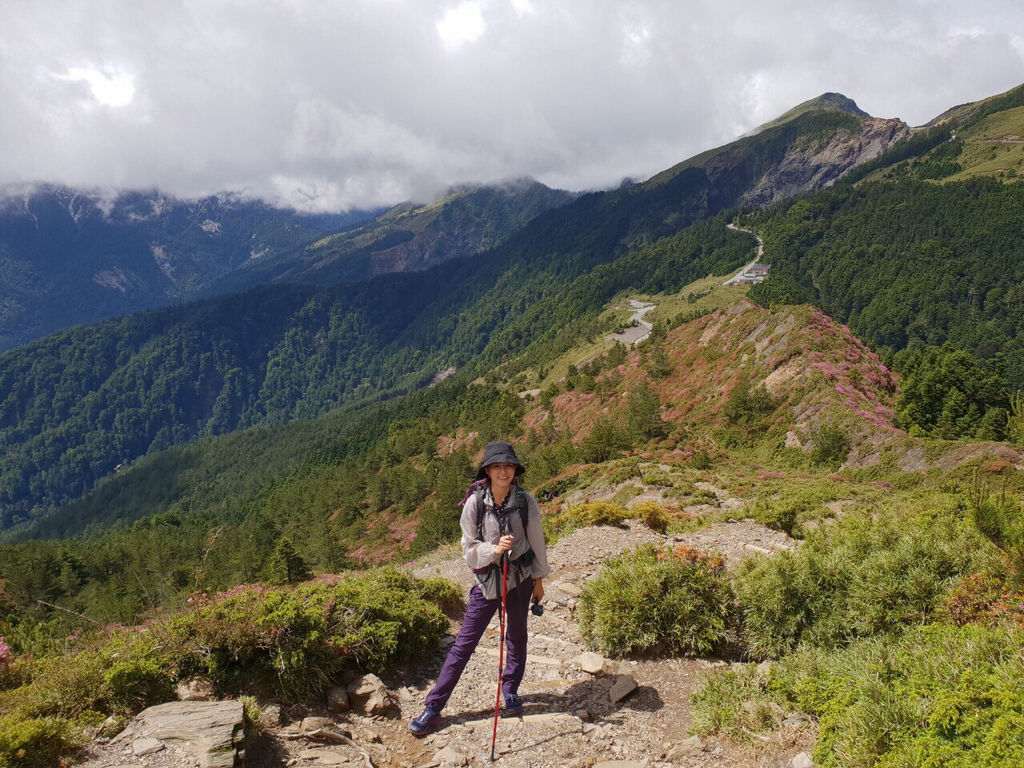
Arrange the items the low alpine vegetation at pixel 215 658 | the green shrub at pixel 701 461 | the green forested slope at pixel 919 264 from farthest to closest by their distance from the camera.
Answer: the green forested slope at pixel 919 264, the green shrub at pixel 701 461, the low alpine vegetation at pixel 215 658

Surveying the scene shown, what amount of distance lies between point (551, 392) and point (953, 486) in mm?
72964

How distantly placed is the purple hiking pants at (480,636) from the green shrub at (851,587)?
364cm

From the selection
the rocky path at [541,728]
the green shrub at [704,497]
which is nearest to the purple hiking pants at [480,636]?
the rocky path at [541,728]

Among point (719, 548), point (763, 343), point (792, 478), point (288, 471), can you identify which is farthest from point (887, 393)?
point (288, 471)

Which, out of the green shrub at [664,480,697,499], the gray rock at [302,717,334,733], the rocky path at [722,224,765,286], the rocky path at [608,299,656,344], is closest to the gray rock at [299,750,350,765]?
the gray rock at [302,717,334,733]

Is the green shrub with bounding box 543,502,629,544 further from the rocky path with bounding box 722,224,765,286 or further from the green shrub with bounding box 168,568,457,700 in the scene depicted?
the rocky path with bounding box 722,224,765,286

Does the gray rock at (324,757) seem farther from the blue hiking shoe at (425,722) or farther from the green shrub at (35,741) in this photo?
the green shrub at (35,741)

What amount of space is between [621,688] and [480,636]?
82.9 inches

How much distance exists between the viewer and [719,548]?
561 inches

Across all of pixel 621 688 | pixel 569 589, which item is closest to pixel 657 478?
pixel 569 589

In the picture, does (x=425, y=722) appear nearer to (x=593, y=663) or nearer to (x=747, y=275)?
(x=593, y=663)

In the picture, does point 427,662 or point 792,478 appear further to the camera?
point 792,478

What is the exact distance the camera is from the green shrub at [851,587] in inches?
273

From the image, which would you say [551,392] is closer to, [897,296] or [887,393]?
[887,393]
